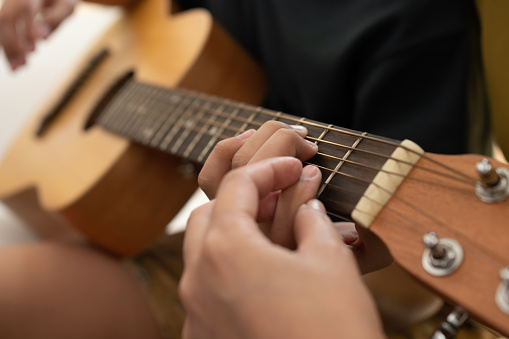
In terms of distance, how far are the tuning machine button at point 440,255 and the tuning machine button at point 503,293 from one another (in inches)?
1.2

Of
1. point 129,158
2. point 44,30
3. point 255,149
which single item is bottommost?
point 129,158

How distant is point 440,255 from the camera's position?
1.10 feet

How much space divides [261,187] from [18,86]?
4.76 ft

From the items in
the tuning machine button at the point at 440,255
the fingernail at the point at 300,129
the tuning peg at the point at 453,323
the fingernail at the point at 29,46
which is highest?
the fingernail at the point at 300,129

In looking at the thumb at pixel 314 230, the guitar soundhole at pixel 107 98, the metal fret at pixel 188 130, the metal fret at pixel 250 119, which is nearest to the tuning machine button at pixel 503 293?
the thumb at pixel 314 230

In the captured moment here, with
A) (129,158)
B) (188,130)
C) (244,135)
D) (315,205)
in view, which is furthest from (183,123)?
(315,205)

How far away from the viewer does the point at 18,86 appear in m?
1.53

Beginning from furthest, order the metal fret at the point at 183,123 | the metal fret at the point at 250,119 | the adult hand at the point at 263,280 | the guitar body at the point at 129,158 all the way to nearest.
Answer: the guitar body at the point at 129,158
the metal fret at the point at 183,123
the metal fret at the point at 250,119
the adult hand at the point at 263,280

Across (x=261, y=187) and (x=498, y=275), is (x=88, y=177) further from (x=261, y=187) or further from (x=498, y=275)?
(x=498, y=275)

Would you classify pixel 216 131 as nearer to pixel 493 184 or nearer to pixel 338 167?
pixel 338 167

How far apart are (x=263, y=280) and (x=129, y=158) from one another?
0.54 m

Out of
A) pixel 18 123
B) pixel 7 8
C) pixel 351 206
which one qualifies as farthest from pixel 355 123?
pixel 18 123

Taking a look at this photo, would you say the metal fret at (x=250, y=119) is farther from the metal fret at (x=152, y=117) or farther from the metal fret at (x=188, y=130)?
the metal fret at (x=152, y=117)

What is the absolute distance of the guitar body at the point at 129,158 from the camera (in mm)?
772
